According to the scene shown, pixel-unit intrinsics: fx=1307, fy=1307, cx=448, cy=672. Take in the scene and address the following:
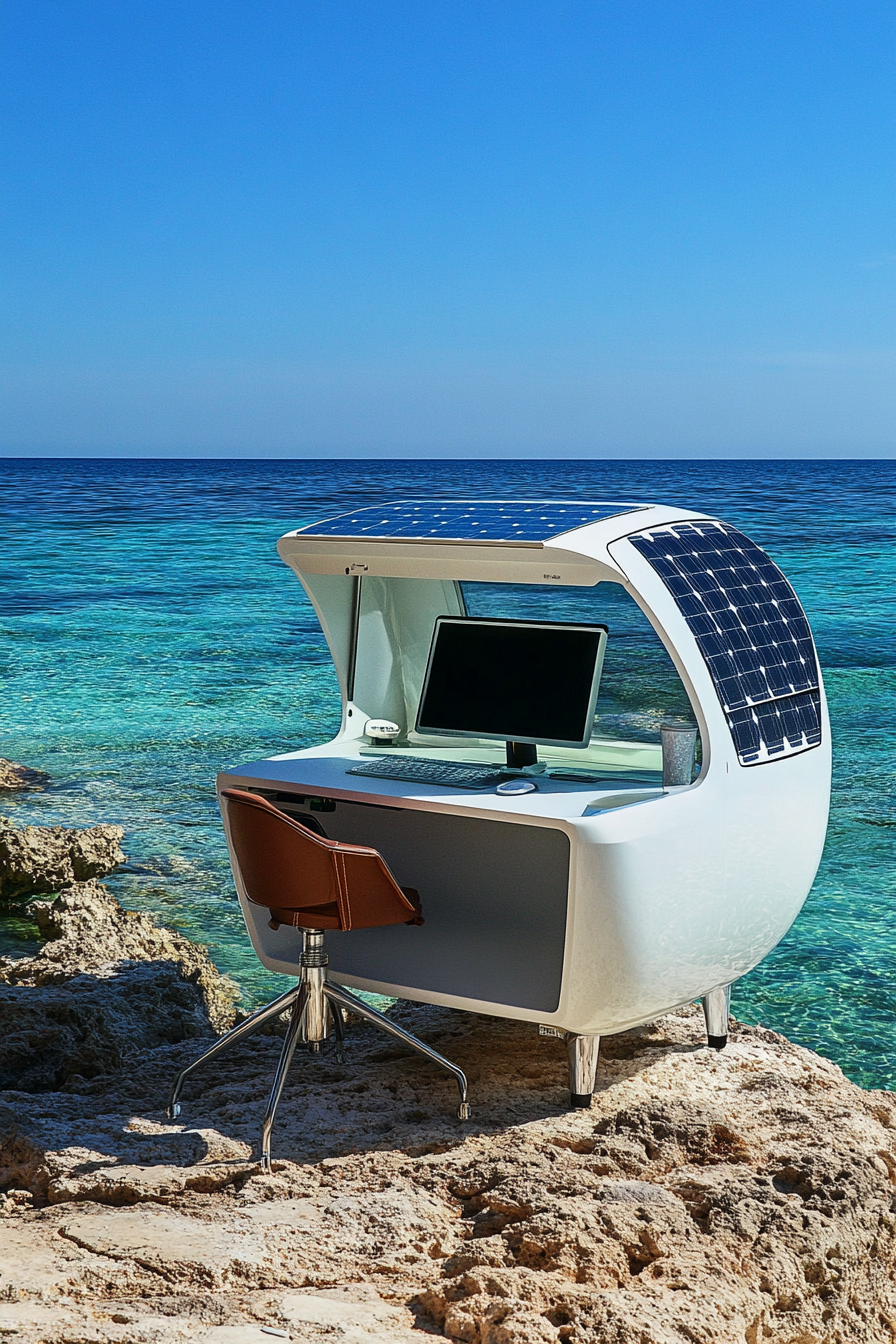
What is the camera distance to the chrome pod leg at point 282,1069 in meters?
3.33

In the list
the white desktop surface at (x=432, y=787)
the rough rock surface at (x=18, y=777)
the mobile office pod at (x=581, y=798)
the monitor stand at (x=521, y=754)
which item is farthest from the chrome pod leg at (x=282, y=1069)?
the rough rock surface at (x=18, y=777)

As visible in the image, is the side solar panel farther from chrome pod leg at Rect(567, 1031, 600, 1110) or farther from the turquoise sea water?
chrome pod leg at Rect(567, 1031, 600, 1110)

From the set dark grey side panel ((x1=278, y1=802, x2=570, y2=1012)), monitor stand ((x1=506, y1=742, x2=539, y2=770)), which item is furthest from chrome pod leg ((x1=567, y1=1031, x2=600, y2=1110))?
monitor stand ((x1=506, y1=742, x2=539, y2=770))

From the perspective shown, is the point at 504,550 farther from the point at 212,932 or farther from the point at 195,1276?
the point at 212,932

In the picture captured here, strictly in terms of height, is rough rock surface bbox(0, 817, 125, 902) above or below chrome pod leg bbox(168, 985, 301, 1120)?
below

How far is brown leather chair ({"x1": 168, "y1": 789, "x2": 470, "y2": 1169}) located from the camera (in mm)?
3410

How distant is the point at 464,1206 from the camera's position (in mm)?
3141

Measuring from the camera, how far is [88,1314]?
2621 mm

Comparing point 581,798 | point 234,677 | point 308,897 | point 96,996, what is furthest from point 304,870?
point 234,677

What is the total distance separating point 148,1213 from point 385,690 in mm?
2108

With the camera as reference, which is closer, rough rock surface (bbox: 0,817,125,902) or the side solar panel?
the side solar panel

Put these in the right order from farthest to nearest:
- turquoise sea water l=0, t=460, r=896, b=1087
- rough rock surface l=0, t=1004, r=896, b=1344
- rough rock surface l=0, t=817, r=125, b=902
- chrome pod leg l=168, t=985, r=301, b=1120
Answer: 1. rough rock surface l=0, t=817, r=125, b=902
2. turquoise sea water l=0, t=460, r=896, b=1087
3. chrome pod leg l=168, t=985, r=301, b=1120
4. rough rock surface l=0, t=1004, r=896, b=1344

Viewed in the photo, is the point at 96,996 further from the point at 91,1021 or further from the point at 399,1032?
the point at 399,1032

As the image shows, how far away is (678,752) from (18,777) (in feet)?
22.9
